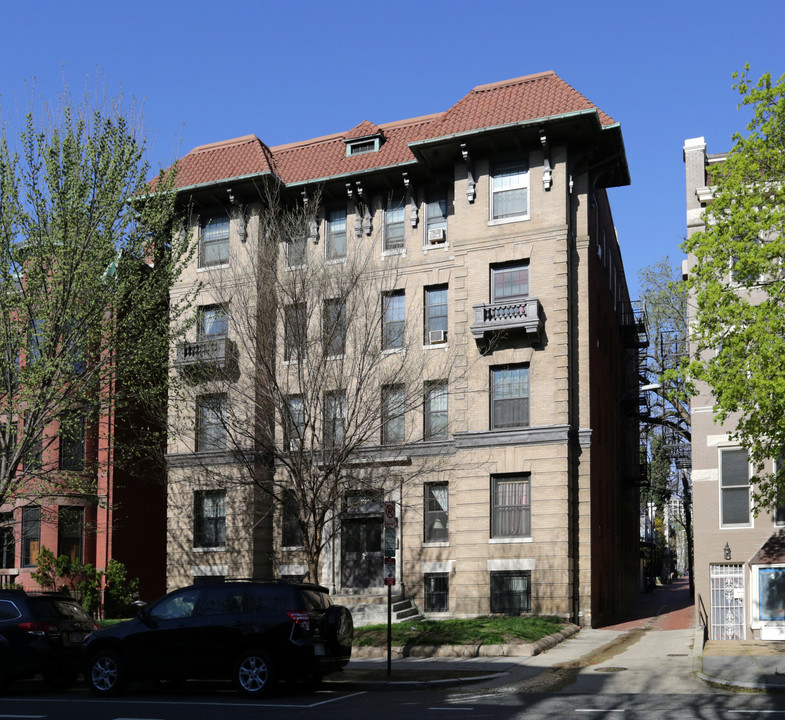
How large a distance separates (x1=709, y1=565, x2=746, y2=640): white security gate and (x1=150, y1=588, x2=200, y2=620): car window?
667 inches

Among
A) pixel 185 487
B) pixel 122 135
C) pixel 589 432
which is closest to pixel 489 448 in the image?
pixel 589 432

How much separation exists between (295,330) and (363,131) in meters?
13.9

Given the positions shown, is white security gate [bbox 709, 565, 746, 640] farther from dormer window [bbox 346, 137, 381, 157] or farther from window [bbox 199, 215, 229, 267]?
window [bbox 199, 215, 229, 267]

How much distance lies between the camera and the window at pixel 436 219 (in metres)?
33.2

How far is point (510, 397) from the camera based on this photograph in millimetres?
30859

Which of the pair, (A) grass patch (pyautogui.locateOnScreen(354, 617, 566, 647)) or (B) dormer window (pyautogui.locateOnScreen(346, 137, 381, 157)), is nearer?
(A) grass patch (pyautogui.locateOnScreen(354, 617, 566, 647))

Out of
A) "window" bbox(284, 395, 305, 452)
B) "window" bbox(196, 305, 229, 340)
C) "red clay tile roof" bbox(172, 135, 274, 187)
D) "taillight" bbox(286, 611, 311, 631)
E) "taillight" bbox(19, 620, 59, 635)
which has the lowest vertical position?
"taillight" bbox(19, 620, 59, 635)

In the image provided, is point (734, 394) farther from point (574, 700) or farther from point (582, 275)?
point (582, 275)

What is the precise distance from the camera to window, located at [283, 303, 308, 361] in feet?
80.0

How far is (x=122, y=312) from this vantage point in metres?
24.3

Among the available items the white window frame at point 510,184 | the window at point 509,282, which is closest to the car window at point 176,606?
the window at point 509,282

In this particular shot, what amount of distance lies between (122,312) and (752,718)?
17466 millimetres

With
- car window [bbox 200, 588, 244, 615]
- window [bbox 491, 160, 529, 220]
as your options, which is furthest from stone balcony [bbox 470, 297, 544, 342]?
car window [bbox 200, 588, 244, 615]

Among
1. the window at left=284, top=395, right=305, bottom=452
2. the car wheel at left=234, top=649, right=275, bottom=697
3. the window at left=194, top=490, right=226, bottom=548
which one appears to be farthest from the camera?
the window at left=194, top=490, right=226, bottom=548
